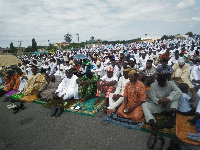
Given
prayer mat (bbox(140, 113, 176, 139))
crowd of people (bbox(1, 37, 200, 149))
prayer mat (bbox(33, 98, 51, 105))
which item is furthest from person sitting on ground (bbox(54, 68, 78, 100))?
prayer mat (bbox(140, 113, 176, 139))

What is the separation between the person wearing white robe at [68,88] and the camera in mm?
5340

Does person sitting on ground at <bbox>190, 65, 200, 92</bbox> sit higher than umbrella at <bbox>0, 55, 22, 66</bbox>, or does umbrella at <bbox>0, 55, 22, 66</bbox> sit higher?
umbrella at <bbox>0, 55, 22, 66</bbox>

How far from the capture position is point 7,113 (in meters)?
4.83

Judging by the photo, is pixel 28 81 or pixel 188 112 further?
pixel 28 81

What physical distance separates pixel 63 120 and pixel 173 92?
307 cm

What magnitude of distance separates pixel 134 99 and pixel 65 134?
76.9 inches

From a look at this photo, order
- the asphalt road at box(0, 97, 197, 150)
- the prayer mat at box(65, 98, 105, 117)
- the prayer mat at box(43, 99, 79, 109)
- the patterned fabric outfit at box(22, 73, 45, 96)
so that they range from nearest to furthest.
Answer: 1. the asphalt road at box(0, 97, 197, 150)
2. the prayer mat at box(65, 98, 105, 117)
3. the prayer mat at box(43, 99, 79, 109)
4. the patterned fabric outfit at box(22, 73, 45, 96)

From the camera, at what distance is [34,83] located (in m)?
6.38

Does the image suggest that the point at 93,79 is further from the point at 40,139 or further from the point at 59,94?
the point at 40,139

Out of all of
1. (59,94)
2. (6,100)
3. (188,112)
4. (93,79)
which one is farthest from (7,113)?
(188,112)

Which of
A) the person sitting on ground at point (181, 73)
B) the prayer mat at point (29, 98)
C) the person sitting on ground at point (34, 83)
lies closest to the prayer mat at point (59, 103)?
the prayer mat at point (29, 98)

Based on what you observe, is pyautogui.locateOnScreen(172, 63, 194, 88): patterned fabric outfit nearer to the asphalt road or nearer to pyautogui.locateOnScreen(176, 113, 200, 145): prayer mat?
pyautogui.locateOnScreen(176, 113, 200, 145): prayer mat

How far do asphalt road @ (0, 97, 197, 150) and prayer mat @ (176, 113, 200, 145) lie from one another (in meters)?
0.29

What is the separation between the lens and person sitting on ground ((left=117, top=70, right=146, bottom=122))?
349cm
